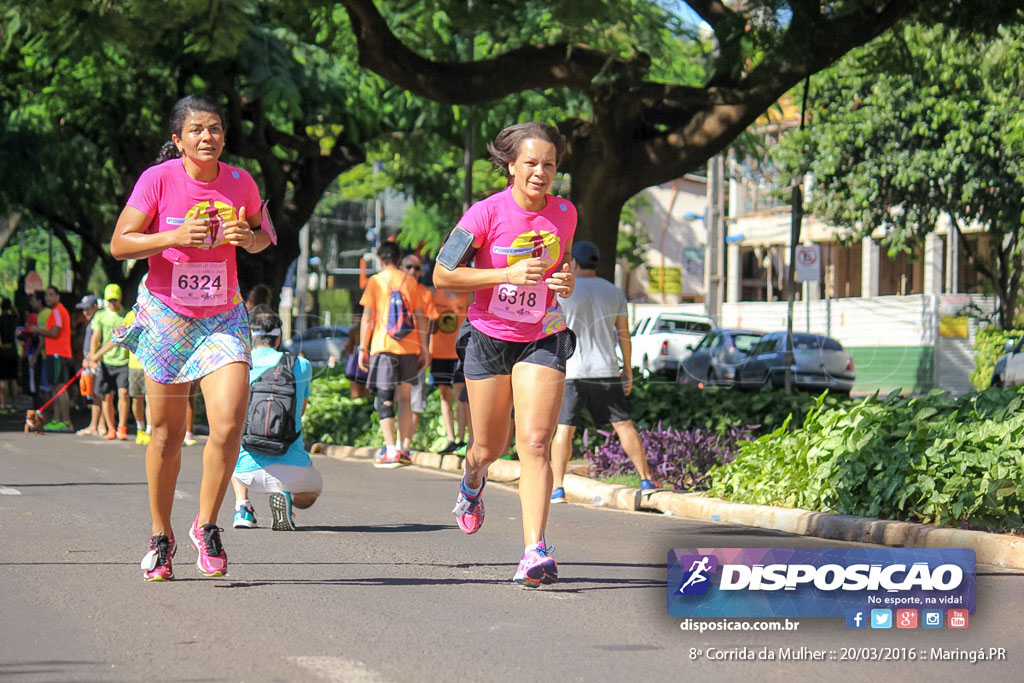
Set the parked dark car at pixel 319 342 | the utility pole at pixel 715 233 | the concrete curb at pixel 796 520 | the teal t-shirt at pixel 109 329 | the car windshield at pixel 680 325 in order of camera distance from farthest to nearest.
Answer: the parked dark car at pixel 319 342 → the car windshield at pixel 680 325 → the utility pole at pixel 715 233 → the teal t-shirt at pixel 109 329 → the concrete curb at pixel 796 520

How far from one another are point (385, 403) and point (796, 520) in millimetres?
5003

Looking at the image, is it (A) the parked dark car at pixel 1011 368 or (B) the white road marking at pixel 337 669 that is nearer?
(B) the white road marking at pixel 337 669

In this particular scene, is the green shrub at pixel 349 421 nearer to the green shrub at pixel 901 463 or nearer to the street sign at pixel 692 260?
the green shrub at pixel 901 463

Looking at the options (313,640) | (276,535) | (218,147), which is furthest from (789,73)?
(313,640)

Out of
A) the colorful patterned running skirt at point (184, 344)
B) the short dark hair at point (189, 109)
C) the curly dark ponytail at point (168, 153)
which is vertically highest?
the short dark hair at point (189, 109)

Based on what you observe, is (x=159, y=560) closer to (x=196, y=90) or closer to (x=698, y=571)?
(x=698, y=571)

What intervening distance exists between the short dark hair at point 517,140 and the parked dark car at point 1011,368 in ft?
50.1

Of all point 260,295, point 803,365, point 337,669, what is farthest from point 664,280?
point 337,669

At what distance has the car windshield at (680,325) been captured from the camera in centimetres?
3662

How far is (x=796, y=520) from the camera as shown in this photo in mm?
9555

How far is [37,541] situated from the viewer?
26.7 ft

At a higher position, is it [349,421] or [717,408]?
[717,408]

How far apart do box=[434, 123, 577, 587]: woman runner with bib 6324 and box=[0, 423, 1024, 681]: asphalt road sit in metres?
0.53

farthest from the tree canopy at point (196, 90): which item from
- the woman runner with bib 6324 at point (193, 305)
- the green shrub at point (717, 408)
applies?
the woman runner with bib 6324 at point (193, 305)
